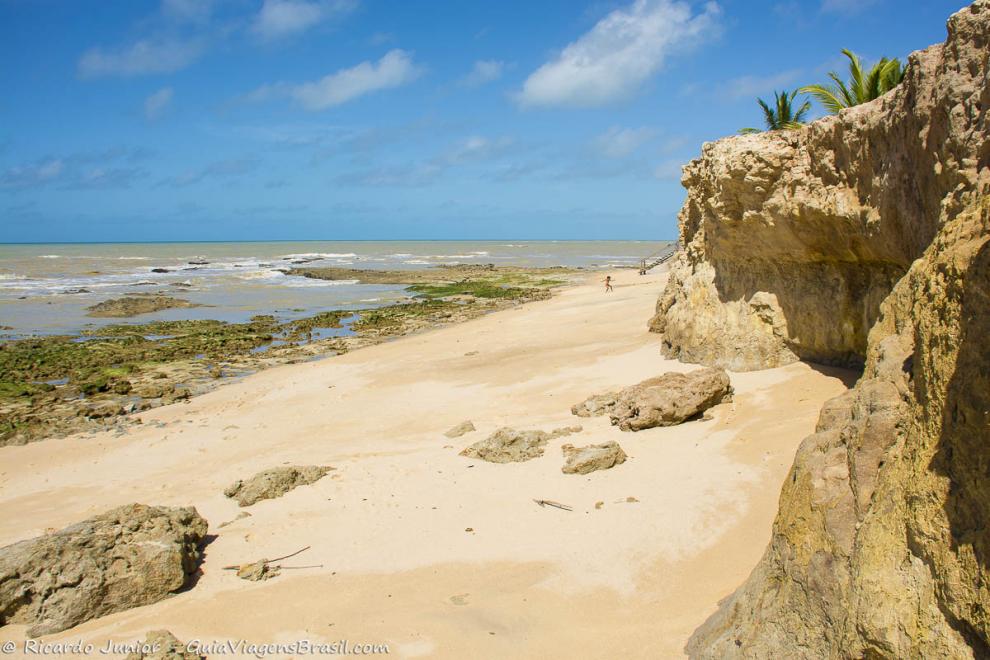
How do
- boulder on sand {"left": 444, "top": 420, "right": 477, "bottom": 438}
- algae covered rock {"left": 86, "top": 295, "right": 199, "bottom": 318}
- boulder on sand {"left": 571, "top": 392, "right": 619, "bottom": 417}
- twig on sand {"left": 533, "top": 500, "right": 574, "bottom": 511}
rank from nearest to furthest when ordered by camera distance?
twig on sand {"left": 533, "top": 500, "right": 574, "bottom": 511}
boulder on sand {"left": 571, "top": 392, "right": 619, "bottom": 417}
boulder on sand {"left": 444, "top": 420, "right": 477, "bottom": 438}
algae covered rock {"left": 86, "top": 295, "right": 199, "bottom": 318}

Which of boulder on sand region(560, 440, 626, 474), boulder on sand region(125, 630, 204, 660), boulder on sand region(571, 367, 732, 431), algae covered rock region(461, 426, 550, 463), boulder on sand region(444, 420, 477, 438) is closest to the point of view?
boulder on sand region(125, 630, 204, 660)

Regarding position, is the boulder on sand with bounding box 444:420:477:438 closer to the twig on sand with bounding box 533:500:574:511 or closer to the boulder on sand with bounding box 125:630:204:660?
the twig on sand with bounding box 533:500:574:511

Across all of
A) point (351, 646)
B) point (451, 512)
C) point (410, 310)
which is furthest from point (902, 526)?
point (410, 310)

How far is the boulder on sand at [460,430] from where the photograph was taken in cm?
1051

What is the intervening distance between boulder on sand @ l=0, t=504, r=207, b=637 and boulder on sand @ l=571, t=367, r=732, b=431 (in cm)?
570

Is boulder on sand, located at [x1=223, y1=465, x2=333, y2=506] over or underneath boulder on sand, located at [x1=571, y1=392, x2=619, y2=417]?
underneath

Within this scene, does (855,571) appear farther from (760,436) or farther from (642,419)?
(642,419)

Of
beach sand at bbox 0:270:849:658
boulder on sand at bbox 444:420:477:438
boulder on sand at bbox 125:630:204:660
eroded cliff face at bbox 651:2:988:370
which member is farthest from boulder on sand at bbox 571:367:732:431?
boulder on sand at bbox 125:630:204:660

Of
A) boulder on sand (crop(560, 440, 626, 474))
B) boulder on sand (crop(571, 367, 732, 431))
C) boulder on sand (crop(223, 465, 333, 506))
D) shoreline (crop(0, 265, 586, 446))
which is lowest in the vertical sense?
shoreline (crop(0, 265, 586, 446))

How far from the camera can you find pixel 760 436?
318 inches

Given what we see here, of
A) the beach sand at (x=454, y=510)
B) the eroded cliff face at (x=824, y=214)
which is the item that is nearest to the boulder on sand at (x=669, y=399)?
the beach sand at (x=454, y=510)

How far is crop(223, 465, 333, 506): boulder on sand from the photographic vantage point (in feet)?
27.6

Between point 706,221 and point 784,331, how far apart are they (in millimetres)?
2557

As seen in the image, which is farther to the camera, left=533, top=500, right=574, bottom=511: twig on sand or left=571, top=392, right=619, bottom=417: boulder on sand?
left=571, top=392, right=619, bottom=417: boulder on sand
